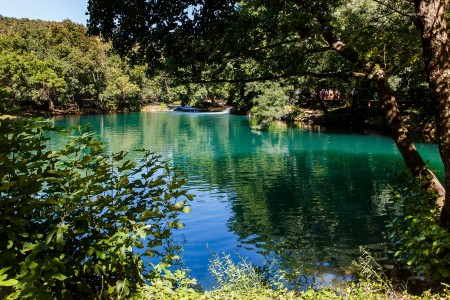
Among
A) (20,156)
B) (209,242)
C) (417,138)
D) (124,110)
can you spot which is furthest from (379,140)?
(124,110)

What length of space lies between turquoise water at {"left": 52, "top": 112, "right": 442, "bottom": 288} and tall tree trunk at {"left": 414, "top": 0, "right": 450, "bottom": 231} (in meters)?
3.71

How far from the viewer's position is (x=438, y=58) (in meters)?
3.92

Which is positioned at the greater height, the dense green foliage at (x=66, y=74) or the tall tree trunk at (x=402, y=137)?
the dense green foliage at (x=66, y=74)

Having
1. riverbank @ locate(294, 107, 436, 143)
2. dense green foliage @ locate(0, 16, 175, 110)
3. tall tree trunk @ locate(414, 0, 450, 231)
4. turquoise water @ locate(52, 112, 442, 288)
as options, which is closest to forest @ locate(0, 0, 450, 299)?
tall tree trunk @ locate(414, 0, 450, 231)

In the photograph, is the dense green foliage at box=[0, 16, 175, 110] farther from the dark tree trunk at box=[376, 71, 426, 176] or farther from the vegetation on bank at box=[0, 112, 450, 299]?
the vegetation on bank at box=[0, 112, 450, 299]

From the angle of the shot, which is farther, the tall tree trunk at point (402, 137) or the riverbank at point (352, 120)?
the riverbank at point (352, 120)

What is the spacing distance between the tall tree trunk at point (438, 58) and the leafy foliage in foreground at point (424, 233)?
108cm

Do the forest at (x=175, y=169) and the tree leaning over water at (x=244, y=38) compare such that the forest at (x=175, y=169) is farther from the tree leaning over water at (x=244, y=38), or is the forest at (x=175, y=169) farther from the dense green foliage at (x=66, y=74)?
the dense green foliage at (x=66, y=74)

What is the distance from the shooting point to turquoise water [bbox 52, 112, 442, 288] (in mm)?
9578

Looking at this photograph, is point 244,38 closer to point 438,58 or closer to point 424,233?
point 438,58

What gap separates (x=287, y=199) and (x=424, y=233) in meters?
9.84

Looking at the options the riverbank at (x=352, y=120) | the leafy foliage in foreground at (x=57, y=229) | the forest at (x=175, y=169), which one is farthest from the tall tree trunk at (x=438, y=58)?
the riverbank at (x=352, y=120)

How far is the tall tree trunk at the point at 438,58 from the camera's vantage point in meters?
3.84

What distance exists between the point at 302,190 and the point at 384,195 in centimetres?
335
